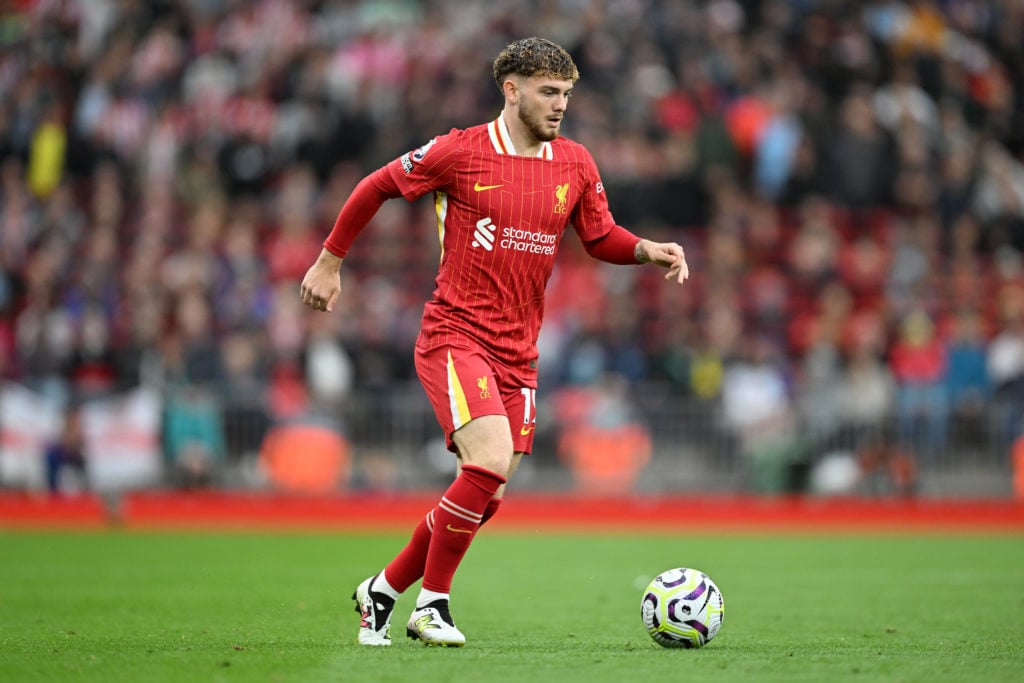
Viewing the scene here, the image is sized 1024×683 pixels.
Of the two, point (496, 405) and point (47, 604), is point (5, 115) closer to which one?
point (47, 604)

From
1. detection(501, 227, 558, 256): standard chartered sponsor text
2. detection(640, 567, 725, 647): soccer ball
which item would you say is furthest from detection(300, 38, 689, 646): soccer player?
detection(640, 567, 725, 647): soccer ball

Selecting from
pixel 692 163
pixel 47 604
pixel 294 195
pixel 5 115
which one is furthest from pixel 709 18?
pixel 47 604

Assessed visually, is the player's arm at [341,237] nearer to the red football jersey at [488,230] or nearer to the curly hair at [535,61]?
the red football jersey at [488,230]

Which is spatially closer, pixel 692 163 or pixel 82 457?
pixel 82 457

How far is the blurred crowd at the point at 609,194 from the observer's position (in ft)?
63.4

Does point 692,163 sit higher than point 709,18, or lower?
lower

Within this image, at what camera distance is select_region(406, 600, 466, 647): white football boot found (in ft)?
23.4

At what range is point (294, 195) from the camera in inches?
823

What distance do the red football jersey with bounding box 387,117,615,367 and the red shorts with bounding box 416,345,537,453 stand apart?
0.07m

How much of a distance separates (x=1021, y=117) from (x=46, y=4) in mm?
15771

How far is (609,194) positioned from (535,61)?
13029mm

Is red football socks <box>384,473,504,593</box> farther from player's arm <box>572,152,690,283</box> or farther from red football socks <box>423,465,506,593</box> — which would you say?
player's arm <box>572,152,690,283</box>

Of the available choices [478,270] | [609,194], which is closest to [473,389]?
[478,270]

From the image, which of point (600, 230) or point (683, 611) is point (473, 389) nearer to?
point (600, 230)
